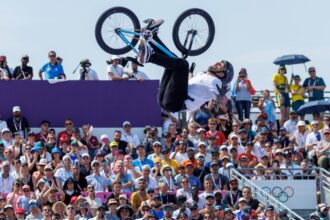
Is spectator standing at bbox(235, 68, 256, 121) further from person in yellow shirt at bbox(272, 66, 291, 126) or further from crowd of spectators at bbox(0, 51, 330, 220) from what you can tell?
person in yellow shirt at bbox(272, 66, 291, 126)

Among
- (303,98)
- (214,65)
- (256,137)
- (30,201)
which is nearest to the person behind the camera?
(214,65)

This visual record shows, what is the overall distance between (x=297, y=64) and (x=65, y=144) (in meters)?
9.06

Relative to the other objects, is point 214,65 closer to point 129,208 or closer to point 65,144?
point 129,208

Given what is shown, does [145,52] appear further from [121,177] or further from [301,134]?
[301,134]

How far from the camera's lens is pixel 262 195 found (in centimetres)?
2664

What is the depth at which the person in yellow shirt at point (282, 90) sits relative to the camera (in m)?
32.0

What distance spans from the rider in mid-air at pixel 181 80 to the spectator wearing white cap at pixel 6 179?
6.44m

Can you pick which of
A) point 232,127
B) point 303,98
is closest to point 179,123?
point 232,127

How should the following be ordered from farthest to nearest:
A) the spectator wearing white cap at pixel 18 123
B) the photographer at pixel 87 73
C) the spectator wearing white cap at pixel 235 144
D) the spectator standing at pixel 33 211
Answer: the photographer at pixel 87 73 → the spectator wearing white cap at pixel 18 123 → the spectator wearing white cap at pixel 235 144 → the spectator standing at pixel 33 211

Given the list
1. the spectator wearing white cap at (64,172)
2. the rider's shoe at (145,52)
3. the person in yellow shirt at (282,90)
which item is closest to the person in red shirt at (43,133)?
the spectator wearing white cap at (64,172)

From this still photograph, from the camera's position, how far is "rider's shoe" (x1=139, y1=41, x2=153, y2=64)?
19281 mm

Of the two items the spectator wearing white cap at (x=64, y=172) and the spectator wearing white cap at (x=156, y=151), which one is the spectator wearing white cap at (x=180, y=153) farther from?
the spectator wearing white cap at (x=64, y=172)

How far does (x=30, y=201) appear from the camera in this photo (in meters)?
23.8

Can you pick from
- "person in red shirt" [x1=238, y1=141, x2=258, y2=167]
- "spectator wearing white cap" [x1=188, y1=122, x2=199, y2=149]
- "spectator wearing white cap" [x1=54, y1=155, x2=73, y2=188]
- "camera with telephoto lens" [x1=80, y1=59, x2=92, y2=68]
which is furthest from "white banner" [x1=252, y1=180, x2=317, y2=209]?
"camera with telephoto lens" [x1=80, y1=59, x2=92, y2=68]
